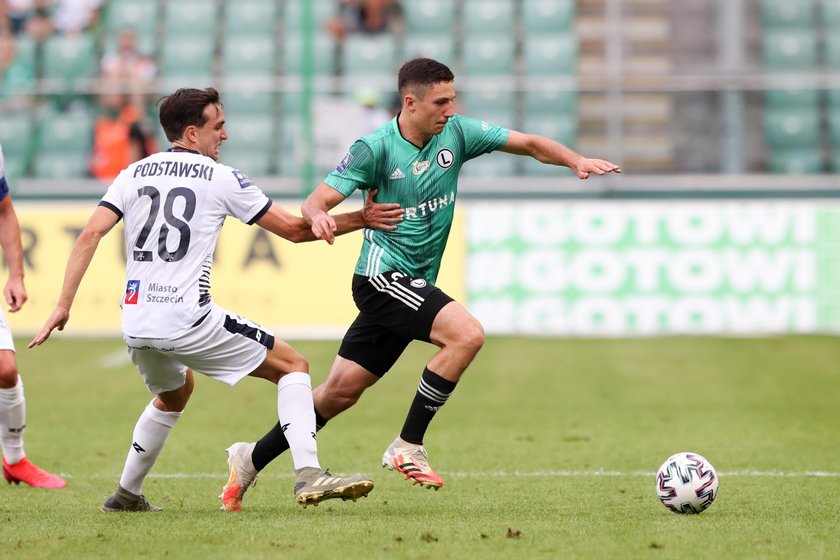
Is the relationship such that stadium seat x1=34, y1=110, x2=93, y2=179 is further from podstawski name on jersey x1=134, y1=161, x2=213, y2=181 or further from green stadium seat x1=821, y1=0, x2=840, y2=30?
podstawski name on jersey x1=134, y1=161, x2=213, y2=181

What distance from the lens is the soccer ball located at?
6.30 metres

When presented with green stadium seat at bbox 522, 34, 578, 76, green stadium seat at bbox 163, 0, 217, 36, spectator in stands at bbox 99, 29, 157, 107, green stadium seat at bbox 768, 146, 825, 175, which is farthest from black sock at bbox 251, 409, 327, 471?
green stadium seat at bbox 163, 0, 217, 36

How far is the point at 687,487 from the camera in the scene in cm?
631

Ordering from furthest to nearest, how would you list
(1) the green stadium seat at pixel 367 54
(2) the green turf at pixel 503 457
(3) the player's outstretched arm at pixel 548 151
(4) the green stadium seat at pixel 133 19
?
(4) the green stadium seat at pixel 133 19
(1) the green stadium seat at pixel 367 54
(3) the player's outstretched arm at pixel 548 151
(2) the green turf at pixel 503 457

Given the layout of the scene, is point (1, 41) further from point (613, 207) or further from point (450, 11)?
point (613, 207)

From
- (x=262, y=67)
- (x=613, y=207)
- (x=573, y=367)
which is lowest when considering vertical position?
(x=573, y=367)

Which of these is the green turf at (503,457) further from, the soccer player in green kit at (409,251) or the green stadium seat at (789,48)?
the green stadium seat at (789,48)

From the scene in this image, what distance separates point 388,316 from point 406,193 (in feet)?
2.10

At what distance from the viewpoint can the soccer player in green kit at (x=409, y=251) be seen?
660 centimetres

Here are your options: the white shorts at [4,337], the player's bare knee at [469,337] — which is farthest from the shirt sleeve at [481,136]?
the white shorts at [4,337]

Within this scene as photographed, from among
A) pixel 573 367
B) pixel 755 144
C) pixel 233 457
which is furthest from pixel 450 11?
pixel 233 457

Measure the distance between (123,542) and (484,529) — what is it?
1.56m

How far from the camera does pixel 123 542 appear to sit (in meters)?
5.68

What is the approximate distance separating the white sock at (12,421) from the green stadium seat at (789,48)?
1349 cm
